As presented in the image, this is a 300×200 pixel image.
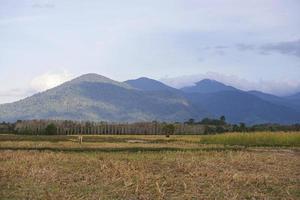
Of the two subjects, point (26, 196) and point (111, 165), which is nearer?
point (26, 196)

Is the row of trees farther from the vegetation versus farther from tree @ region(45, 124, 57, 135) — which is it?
the vegetation

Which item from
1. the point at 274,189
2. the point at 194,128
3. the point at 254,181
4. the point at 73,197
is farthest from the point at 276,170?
the point at 194,128

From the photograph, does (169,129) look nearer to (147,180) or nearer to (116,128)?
(116,128)

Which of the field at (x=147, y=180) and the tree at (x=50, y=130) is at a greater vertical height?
the tree at (x=50, y=130)

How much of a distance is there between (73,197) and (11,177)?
6.00 m

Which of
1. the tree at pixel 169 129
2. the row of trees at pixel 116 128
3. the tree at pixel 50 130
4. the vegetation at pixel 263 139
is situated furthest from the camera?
the tree at pixel 169 129

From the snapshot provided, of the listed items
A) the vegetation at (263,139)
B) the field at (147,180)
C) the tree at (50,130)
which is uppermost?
the tree at (50,130)

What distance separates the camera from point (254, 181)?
19.8 meters

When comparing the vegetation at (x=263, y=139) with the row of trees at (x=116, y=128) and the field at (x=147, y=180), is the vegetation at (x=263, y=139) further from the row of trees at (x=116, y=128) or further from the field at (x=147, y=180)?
the row of trees at (x=116, y=128)

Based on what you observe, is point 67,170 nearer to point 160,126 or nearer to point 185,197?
point 185,197

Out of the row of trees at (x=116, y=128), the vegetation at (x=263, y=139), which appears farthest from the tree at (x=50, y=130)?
the vegetation at (x=263, y=139)

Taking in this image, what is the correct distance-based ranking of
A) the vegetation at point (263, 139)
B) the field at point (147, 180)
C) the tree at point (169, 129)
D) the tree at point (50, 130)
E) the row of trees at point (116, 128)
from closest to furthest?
the field at point (147, 180), the vegetation at point (263, 139), the tree at point (50, 130), the row of trees at point (116, 128), the tree at point (169, 129)

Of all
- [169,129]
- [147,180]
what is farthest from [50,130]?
[147,180]

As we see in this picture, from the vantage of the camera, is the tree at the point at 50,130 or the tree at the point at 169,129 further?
the tree at the point at 169,129
